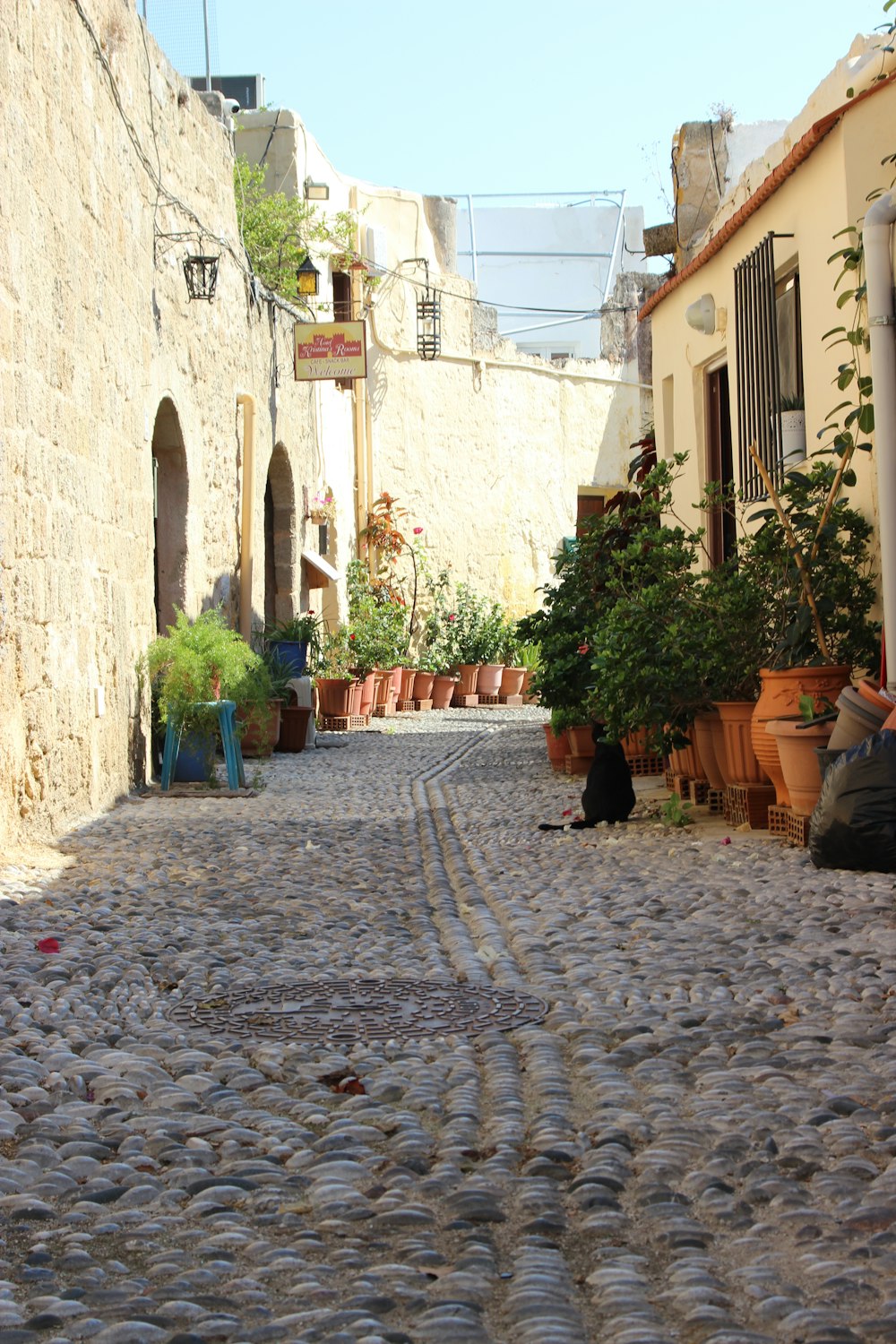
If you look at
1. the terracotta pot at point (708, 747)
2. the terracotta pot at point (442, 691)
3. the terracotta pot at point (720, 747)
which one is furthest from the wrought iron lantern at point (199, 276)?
the terracotta pot at point (442, 691)

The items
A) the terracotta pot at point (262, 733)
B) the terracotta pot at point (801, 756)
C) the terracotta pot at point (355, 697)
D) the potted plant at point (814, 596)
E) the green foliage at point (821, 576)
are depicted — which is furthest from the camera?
the terracotta pot at point (355, 697)

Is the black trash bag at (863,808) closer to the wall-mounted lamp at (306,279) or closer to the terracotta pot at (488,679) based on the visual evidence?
the wall-mounted lamp at (306,279)

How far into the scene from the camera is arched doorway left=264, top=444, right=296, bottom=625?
611 inches

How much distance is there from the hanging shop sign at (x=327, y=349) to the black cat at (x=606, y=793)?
26.6ft

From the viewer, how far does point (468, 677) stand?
20.5 meters

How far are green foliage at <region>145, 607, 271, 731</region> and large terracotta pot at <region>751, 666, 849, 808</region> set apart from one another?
3868 millimetres

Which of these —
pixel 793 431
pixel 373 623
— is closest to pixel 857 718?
pixel 793 431

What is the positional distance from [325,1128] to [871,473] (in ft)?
17.0

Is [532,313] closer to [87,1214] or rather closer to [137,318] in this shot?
[137,318]

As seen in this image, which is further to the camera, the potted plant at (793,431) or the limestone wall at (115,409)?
the potted plant at (793,431)

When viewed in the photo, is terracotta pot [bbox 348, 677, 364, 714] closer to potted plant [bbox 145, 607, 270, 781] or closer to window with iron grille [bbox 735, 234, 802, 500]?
potted plant [bbox 145, 607, 270, 781]

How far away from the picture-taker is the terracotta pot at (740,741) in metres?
7.04

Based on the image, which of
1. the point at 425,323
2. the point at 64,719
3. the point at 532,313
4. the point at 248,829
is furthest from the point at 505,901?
the point at 532,313

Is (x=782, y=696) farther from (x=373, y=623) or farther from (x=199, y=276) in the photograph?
(x=373, y=623)
